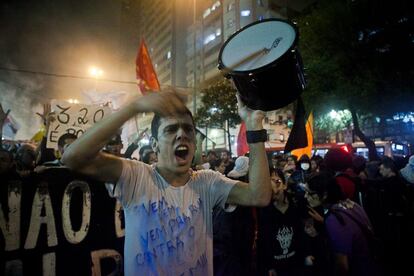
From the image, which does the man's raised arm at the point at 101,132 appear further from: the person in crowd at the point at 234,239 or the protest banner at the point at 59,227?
the person in crowd at the point at 234,239

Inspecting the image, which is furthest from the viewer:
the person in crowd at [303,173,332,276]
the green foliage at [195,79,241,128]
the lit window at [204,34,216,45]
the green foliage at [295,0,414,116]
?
the lit window at [204,34,216,45]

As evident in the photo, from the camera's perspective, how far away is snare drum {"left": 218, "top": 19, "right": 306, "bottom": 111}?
2.19m

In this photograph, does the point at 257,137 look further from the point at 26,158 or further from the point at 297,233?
the point at 26,158

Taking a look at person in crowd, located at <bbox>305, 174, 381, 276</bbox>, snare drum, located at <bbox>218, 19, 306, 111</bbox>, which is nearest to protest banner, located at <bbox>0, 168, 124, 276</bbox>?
snare drum, located at <bbox>218, 19, 306, 111</bbox>

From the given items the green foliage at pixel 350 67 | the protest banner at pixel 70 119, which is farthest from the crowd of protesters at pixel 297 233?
the green foliage at pixel 350 67

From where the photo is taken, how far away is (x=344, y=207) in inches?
140

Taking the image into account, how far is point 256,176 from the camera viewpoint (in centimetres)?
222

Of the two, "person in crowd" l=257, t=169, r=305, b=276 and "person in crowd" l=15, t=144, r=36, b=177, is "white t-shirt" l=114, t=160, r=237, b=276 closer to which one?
"person in crowd" l=257, t=169, r=305, b=276

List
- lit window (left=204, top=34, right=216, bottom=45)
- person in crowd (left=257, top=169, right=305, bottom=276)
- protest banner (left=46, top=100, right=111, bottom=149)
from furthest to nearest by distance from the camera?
1. lit window (left=204, top=34, right=216, bottom=45)
2. protest banner (left=46, top=100, right=111, bottom=149)
3. person in crowd (left=257, top=169, right=305, bottom=276)

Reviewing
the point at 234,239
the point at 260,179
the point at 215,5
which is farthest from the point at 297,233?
the point at 215,5

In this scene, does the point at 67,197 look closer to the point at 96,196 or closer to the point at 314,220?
the point at 96,196

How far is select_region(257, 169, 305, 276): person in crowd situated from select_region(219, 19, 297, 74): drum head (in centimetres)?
203

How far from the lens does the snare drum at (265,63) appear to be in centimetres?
219

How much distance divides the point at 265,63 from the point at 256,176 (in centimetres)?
76
